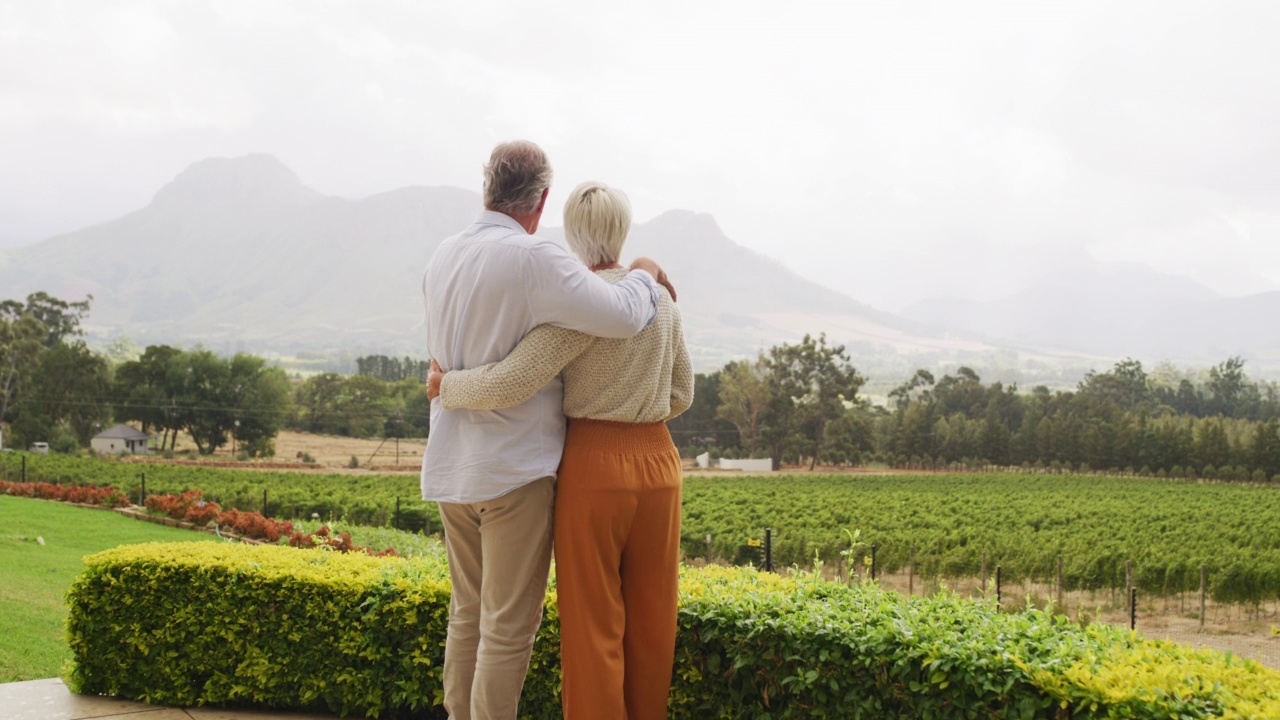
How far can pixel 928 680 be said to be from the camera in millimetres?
2445

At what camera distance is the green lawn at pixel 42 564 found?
19.6 ft

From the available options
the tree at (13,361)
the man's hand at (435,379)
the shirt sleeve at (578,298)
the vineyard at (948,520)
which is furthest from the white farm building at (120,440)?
the shirt sleeve at (578,298)

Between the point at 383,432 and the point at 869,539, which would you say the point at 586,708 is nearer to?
the point at 869,539

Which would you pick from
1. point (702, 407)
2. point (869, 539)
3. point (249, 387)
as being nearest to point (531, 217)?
point (869, 539)

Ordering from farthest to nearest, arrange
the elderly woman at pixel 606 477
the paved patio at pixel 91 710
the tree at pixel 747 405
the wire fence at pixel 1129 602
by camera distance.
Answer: the tree at pixel 747 405
the wire fence at pixel 1129 602
the paved patio at pixel 91 710
the elderly woman at pixel 606 477

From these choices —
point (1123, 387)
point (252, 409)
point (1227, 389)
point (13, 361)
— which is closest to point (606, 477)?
point (252, 409)

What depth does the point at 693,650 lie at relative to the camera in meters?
2.91

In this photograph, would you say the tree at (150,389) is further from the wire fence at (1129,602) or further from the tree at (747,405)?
the wire fence at (1129,602)

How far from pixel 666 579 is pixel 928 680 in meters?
0.72

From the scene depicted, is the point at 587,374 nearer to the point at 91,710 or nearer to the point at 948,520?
the point at 91,710

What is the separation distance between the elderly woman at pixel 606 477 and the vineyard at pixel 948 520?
15.3 metres

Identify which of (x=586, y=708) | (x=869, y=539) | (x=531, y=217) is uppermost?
(x=531, y=217)

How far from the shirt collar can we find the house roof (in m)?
54.7

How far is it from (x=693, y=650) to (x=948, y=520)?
2535 cm
